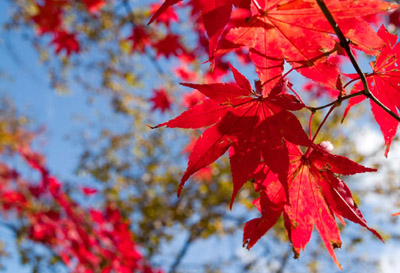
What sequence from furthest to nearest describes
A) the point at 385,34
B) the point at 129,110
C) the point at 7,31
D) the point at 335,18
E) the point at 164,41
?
the point at 129,110, the point at 7,31, the point at 164,41, the point at 385,34, the point at 335,18

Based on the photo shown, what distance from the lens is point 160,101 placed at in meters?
3.79

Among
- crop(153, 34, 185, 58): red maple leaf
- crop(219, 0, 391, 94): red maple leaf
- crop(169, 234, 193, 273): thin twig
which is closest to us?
crop(219, 0, 391, 94): red maple leaf

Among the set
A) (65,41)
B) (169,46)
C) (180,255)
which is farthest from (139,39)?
(180,255)

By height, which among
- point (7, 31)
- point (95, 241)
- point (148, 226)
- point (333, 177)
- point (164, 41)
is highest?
point (7, 31)

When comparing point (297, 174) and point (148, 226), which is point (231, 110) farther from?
point (148, 226)

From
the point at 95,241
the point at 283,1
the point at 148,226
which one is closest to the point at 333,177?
the point at 283,1

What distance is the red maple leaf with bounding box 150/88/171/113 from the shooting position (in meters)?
3.77

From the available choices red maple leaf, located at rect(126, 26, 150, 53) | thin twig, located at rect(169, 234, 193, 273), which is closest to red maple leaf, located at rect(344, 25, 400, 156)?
red maple leaf, located at rect(126, 26, 150, 53)

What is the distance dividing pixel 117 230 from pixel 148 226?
165 cm

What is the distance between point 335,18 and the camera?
57 cm

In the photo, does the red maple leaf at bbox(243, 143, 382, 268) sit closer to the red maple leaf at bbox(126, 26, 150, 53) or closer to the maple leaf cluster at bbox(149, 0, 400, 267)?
the maple leaf cluster at bbox(149, 0, 400, 267)

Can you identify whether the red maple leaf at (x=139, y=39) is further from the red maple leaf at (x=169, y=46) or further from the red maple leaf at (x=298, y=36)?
the red maple leaf at (x=298, y=36)

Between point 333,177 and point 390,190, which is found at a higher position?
point 390,190

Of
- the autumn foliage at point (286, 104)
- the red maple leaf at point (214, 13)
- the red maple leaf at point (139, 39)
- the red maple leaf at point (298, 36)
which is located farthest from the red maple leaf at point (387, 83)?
the red maple leaf at point (139, 39)
